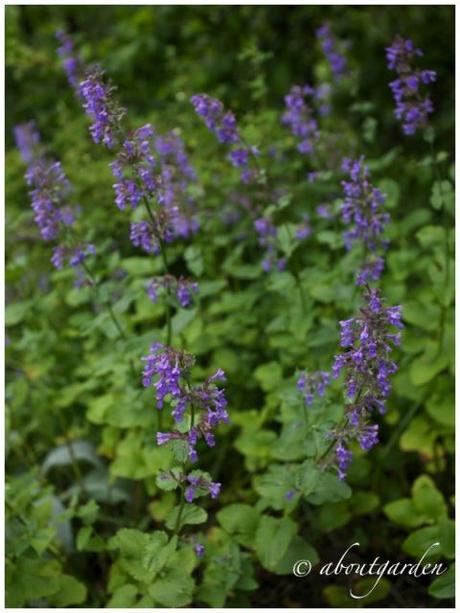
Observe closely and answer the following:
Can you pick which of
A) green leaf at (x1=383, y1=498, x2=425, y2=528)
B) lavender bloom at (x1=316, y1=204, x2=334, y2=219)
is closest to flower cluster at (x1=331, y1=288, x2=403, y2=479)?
green leaf at (x1=383, y1=498, x2=425, y2=528)

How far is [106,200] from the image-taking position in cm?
562

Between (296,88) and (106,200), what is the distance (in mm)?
2039

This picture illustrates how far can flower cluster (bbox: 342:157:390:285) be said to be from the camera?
3428 mm

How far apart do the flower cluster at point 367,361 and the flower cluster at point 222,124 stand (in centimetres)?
138

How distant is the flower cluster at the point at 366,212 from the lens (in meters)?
3.43

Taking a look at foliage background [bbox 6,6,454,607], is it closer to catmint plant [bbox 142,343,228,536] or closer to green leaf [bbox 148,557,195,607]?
green leaf [bbox 148,557,195,607]

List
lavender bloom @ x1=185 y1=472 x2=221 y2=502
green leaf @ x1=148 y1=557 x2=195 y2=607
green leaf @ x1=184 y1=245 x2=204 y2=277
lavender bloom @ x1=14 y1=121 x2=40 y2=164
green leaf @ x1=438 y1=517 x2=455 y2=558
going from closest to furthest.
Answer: lavender bloom @ x1=185 y1=472 x2=221 y2=502 → green leaf @ x1=148 y1=557 x2=195 y2=607 → green leaf @ x1=438 y1=517 x2=455 y2=558 → green leaf @ x1=184 y1=245 x2=204 y2=277 → lavender bloom @ x1=14 y1=121 x2=40 y2=164

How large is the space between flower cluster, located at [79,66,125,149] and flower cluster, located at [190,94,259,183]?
0.68 metres

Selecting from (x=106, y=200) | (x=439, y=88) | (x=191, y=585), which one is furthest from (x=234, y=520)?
(x=439, y=88)

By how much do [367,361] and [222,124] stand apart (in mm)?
1596

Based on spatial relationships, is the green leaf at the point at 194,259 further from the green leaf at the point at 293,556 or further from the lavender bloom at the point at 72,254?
the green leaf at the point at 293,556

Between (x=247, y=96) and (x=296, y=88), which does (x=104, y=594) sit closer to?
(x=296, y=88)

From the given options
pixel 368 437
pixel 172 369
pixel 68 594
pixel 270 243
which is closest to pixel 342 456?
pixel 368 437

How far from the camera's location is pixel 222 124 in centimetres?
357
